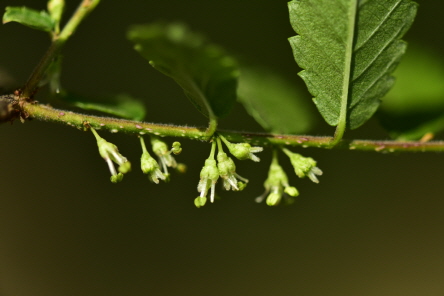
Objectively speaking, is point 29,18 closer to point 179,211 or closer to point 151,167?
point 151,167

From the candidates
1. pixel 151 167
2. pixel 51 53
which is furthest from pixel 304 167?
pixel 51 53

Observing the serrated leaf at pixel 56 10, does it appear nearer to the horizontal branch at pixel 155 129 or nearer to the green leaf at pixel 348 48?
the horizontal branch at pixel 155 129

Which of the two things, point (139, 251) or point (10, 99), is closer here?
point (10, 99)

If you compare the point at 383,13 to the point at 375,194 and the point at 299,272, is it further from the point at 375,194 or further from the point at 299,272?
the point at 299,272

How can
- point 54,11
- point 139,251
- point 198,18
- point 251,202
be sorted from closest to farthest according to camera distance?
point 54,11 → point 198,18 → point 251,202 → point 139,251

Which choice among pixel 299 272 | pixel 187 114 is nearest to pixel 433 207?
pixel 299 272

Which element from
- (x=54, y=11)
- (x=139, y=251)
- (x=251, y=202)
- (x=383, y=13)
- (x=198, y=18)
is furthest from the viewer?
(x=139, y=251)

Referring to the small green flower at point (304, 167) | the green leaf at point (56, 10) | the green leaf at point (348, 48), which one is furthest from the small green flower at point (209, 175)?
the green leaf at point (56, 10)
